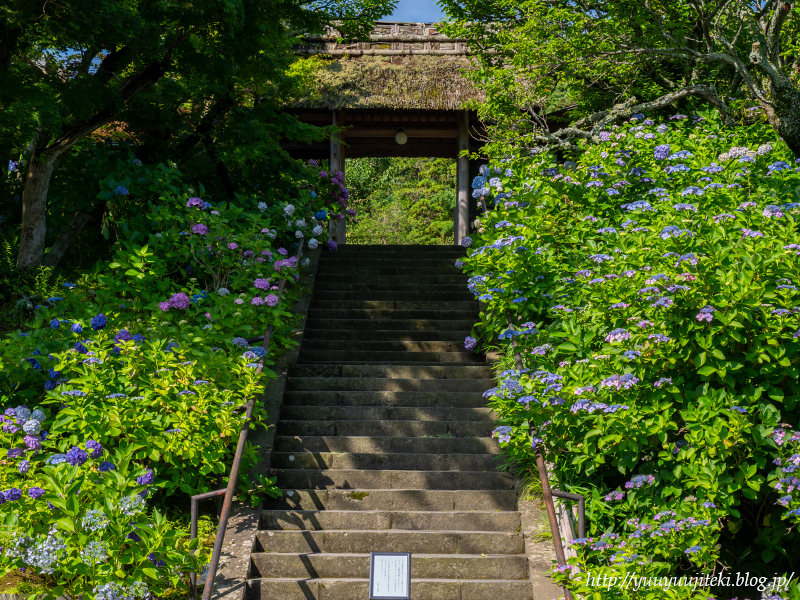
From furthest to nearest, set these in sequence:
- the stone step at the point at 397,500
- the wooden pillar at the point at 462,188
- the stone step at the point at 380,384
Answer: the wooden pillar at the point at 462,188 → the stone step at the point at 380,384 → the stone step at the point at 397,500

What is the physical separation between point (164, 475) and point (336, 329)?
10.3 ft

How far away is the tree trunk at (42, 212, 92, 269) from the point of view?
6742 mm

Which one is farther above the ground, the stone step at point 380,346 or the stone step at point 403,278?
the stone step at point 403,278

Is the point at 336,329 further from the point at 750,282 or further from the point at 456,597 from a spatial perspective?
the point at 750,282

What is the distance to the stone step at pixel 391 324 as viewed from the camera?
7195 millimetres

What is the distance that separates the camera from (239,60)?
6.60m

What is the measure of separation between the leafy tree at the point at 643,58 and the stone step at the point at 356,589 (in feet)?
14.6

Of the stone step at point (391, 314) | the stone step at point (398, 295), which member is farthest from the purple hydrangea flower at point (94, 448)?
the stone step at point (398, 295)

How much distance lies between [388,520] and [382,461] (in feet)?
1.96

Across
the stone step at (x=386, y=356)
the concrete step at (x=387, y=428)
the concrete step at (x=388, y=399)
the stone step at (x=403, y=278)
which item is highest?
the stone step at (x=403, y=278)

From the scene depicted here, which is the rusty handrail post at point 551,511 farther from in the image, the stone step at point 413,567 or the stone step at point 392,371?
the stone step at point 392,371

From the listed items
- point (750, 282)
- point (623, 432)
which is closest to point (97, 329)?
point (623, 432)

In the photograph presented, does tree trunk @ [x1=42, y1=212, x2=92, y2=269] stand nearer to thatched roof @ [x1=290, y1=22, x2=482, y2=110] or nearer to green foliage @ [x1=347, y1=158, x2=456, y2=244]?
thatched roof @ [x1=290, y1=22, x2=482, y2=110]

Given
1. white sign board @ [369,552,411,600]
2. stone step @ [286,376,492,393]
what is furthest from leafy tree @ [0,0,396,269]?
white sign board @ [369,552,411,600]
